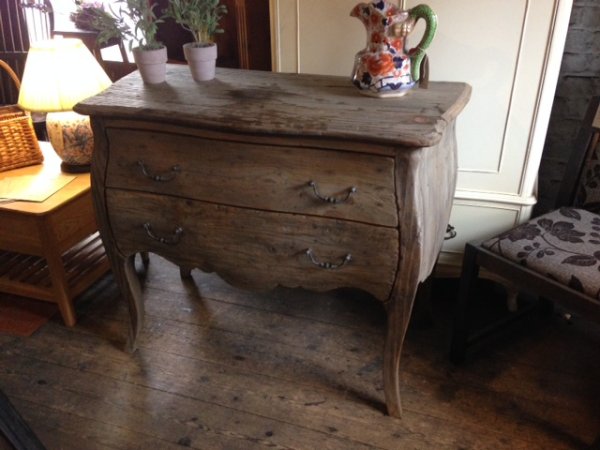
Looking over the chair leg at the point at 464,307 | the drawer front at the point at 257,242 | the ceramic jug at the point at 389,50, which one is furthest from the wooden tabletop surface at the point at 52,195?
the chair leg at the point at 464,307

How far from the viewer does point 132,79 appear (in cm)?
156

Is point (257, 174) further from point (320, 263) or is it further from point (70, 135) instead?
point (70, 135)

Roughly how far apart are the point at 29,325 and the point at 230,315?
2.20ft

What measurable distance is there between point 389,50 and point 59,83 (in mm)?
1073

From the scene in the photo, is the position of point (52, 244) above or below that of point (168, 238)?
below

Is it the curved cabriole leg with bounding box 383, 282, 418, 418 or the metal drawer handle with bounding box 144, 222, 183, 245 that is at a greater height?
the metal drawer handle with bounding box 144, 222, 183, 245

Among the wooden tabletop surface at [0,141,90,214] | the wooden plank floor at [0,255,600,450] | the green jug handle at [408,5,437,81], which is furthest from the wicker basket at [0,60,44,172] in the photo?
the green jug handle at [408,5,437,81]

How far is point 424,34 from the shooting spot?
1317mm

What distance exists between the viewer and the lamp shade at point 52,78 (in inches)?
69.1

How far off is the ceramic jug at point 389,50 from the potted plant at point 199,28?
41 centimetres

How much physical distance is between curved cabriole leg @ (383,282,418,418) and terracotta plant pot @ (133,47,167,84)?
2.83 ft

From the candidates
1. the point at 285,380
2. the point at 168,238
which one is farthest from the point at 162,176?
the point at 285,380

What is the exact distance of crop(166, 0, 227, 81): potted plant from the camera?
4.82ft

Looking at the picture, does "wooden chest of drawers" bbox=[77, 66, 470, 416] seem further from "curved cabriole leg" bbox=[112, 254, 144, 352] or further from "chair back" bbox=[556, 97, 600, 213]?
"chair back" bbox=[556, 97, 600, 213]
